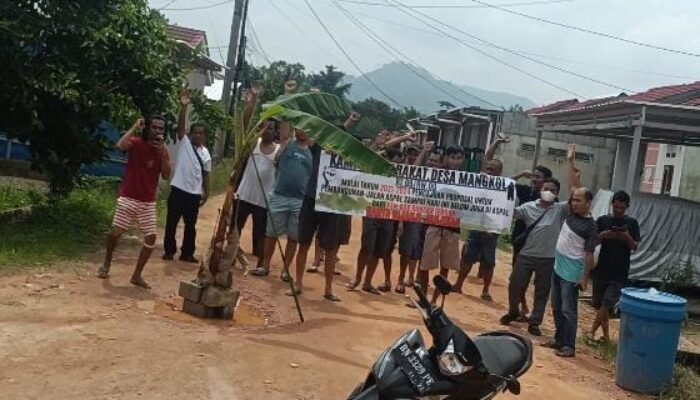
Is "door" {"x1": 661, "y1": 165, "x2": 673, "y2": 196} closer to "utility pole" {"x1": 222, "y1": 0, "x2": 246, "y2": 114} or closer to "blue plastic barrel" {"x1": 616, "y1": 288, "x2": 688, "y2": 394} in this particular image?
"utility pole" {"x1": 222, "y1": 0, "x2": 246, "y2": 114}

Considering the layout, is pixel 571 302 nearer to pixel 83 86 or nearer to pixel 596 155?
pixel 83 86

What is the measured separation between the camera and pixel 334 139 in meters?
6.82

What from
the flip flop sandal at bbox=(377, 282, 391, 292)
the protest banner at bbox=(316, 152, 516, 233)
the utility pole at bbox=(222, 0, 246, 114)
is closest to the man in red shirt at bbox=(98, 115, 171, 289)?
the protest banner at bbox=(316, 152, 516, 233)

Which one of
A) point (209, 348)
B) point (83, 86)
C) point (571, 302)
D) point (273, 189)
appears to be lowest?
point (209, 348)

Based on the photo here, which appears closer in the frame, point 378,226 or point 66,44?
point 378,226

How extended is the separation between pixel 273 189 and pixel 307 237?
2.94 ft

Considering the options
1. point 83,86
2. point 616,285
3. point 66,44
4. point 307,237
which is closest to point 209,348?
point 307,237

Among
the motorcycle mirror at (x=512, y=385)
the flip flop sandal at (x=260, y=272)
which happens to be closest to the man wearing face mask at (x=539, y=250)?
the flip flop sandal at (x=260, y=272)

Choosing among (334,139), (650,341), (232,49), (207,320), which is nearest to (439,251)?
(334,139)

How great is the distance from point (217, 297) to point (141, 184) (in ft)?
4.94

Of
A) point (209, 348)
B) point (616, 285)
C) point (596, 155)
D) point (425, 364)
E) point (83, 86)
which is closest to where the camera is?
point (425, 364)

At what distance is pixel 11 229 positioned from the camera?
9.39m

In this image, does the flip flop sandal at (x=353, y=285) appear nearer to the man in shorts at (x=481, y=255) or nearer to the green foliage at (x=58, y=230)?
the man in shorts at (x=481, y=255)

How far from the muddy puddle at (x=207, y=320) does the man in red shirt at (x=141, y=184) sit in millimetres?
561
